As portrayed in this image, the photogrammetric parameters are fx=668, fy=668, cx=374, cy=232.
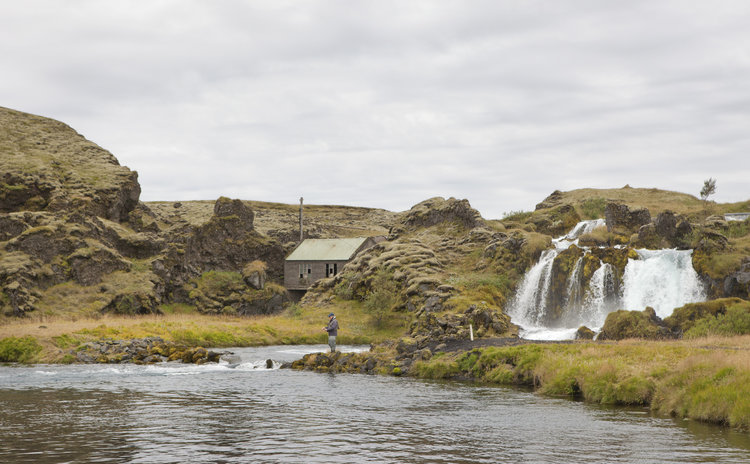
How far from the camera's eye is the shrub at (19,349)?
1763 inches

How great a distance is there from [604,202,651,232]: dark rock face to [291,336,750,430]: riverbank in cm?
4131

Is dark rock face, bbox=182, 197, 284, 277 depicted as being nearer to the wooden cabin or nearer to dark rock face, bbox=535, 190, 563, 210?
the wooden cabin

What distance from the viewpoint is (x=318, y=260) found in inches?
3573

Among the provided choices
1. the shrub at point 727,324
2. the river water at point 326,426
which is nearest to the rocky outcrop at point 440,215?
the shrub at point 727,324

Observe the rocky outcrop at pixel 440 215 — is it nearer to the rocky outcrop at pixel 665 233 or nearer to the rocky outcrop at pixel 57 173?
the rocky outcrop at pixel 665 233

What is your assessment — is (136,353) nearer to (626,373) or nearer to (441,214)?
(626,373)

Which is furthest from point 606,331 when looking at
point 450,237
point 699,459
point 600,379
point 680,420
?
point 450,237

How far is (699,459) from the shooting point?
54.8ft

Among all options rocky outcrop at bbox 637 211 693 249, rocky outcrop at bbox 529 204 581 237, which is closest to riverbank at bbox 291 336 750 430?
rocky outcrop at bbox 637 211 693 249

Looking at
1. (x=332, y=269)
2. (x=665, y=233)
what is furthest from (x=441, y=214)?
(x=665, y=233)

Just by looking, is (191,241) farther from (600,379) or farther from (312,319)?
(600,379)

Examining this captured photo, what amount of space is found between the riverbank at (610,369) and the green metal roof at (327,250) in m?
47.5

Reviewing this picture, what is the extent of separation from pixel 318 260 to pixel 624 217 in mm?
39352

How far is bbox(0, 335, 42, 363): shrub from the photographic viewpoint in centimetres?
4478
